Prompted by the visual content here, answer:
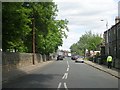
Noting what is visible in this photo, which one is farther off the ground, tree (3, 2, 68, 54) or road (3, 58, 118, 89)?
tree (3, 2, 68, 54)

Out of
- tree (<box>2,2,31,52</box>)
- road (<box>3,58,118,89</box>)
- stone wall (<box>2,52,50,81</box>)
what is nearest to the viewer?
road (<box>3,58,118,89</box>)

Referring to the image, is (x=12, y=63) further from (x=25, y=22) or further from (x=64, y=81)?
(x=64, y=81)

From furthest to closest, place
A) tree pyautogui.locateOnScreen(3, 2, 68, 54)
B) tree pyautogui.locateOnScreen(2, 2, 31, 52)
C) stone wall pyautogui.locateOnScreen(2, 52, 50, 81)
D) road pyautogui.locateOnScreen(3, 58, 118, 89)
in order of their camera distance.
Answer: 1. stone wall pyautogui.locateOnScreen(2, 52, 50, 81)
2. tree pyautogui.locateOnScreen(3, 2, 68, 54)
3. tree pyautogui.locateOnScreen(2, 2, 31, 52)
4. road pyautogui.locateOnScreen(3, 58, 118, 89)

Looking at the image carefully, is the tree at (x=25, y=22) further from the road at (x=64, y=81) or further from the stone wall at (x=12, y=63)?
the road at (x=64, y=81)

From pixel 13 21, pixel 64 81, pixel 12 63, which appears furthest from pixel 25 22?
Answer: pixel 64 81

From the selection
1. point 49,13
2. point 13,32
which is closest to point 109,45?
point 49,13

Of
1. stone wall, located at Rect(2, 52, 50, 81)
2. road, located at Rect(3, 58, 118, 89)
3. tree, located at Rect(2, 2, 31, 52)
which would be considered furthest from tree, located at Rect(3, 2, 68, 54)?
road, located at Rect(3, 58, 118, 89)

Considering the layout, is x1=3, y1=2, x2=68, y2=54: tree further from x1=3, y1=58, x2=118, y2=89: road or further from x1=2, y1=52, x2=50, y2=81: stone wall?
x1=3, y1=58, x2=118, y2=89: road

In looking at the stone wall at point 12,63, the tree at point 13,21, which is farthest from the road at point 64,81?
the tree at point 13,21

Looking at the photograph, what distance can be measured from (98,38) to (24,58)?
271 ft

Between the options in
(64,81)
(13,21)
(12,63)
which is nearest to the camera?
(64,81)

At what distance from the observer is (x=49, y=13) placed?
48438 millimetres

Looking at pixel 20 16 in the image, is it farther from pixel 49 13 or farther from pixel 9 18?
pixel 49 13

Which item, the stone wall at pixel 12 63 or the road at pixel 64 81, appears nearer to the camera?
the road at pixel 64 81
